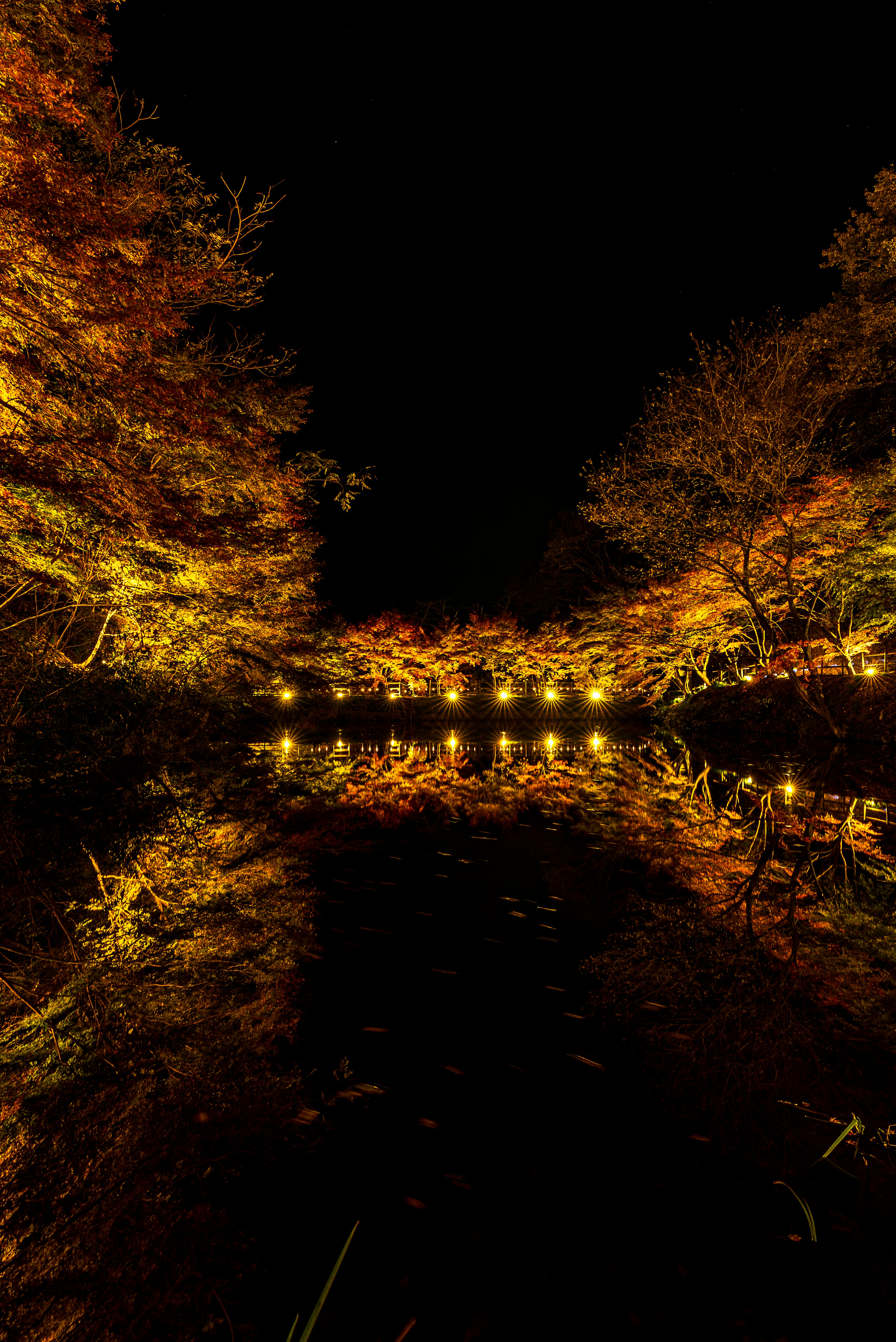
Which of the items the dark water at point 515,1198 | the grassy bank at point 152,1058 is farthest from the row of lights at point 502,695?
the dark water at point 515,1198

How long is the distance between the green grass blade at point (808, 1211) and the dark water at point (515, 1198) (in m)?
0.03

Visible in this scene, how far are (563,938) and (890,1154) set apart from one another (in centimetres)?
234

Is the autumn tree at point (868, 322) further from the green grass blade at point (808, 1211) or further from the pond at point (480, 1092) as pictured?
the green grass blade at point (808, 1211)

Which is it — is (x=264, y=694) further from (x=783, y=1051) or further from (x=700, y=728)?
(x=783, y=1051)

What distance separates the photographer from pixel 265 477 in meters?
11.6

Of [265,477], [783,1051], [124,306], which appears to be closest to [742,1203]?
[783,1051]

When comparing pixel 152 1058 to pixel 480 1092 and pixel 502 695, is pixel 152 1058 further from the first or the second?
pixel 502 695

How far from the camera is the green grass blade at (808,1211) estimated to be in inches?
77.6

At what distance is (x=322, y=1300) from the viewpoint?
1421mm

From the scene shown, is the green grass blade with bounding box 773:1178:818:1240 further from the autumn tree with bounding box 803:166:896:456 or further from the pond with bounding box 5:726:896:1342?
the autumn tree with bounding box 803:166:896:456

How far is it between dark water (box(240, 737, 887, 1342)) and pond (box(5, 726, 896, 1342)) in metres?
0.01

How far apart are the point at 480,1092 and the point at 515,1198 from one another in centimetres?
61

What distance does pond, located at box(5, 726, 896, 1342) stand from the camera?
1.78 m

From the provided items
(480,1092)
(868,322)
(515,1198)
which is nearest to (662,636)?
(868,322)
